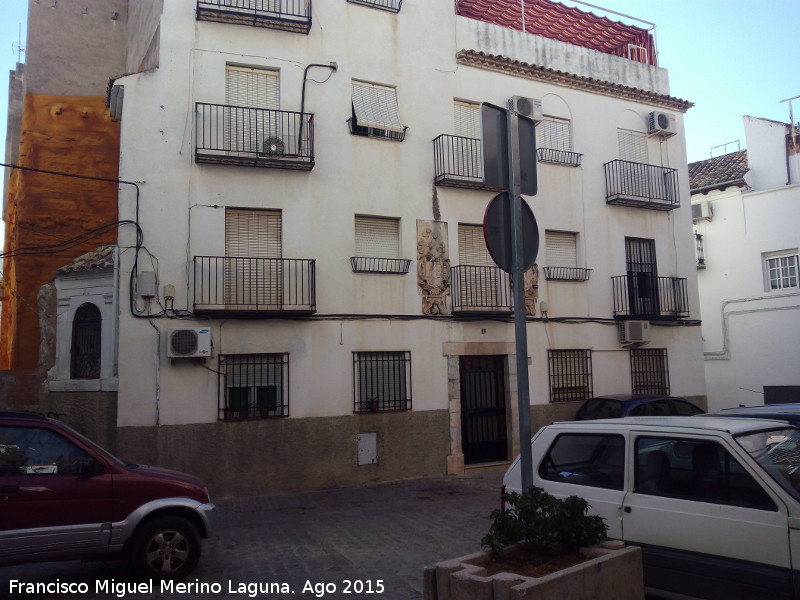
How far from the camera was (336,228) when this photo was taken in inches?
480

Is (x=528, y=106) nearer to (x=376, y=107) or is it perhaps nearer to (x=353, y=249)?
(x=376, y=107)

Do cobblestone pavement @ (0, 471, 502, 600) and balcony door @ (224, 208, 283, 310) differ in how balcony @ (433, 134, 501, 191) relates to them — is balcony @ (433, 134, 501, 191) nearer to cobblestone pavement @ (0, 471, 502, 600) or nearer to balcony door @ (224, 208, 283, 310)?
balcony door @ (224, 208, 283, 310)

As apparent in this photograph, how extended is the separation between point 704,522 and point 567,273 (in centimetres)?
1040

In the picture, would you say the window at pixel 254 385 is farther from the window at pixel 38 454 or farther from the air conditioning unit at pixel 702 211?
the air conditioning unit at pixel 702 211

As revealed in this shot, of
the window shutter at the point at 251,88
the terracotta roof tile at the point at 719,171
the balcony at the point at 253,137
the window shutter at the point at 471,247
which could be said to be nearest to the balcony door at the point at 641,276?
the window shutter at the point at 471,247

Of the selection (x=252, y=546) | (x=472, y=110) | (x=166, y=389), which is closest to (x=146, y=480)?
(x=252, y=546)

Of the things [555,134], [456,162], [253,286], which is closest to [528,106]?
[555,134]

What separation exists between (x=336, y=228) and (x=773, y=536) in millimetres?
9354

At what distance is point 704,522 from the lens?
14.3 ft

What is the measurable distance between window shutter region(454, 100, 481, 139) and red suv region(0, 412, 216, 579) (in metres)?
10.1

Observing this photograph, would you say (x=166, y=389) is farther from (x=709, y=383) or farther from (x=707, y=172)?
(x=707, y=172)

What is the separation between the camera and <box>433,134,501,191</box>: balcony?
1317 cm

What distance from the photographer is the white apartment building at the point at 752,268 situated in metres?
19.3

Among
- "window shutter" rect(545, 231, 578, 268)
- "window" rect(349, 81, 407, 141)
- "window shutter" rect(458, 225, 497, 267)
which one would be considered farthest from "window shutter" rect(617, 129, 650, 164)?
"window" rect(349, 81, 407, 141)
